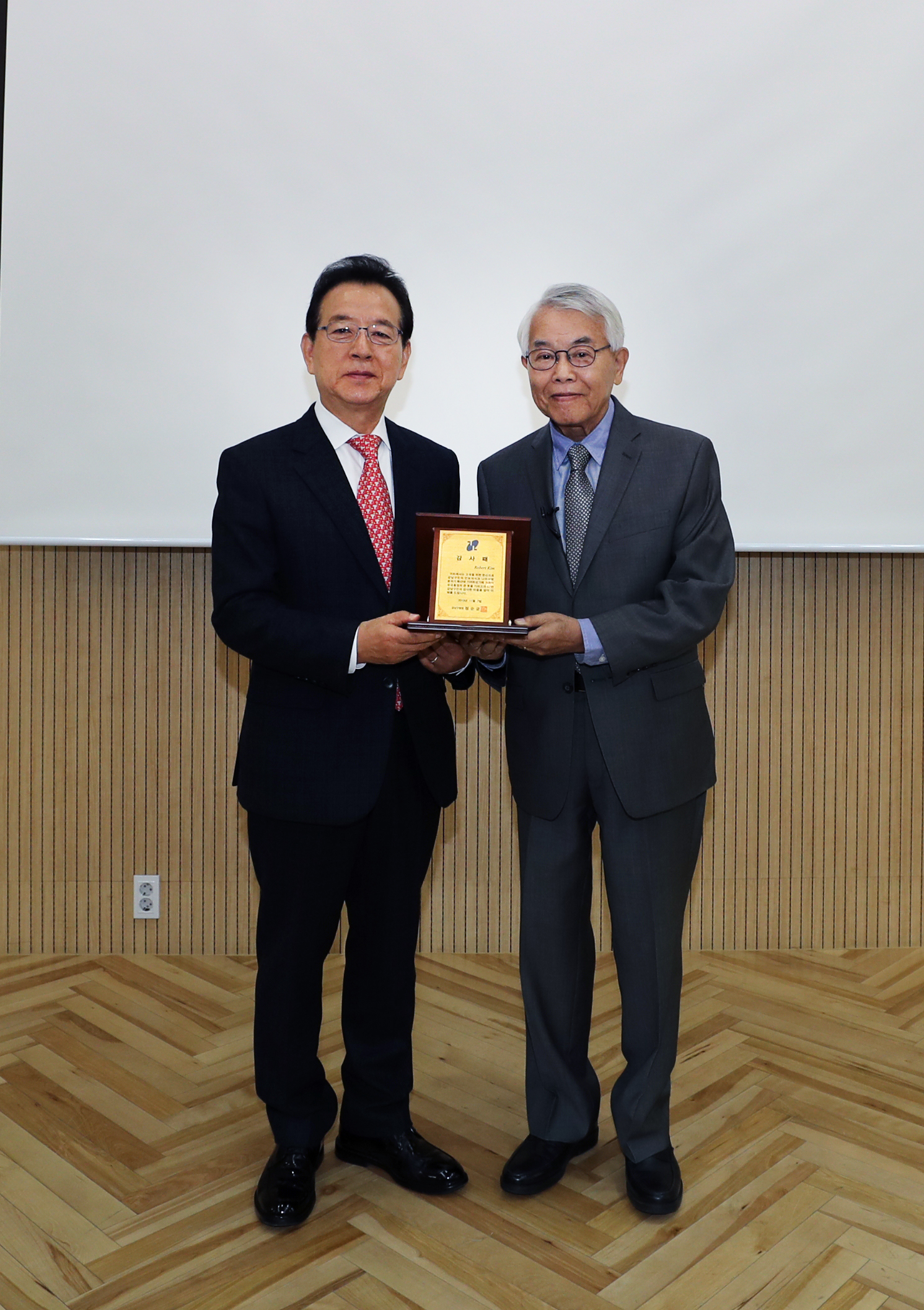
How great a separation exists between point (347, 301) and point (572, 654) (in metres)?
0.72

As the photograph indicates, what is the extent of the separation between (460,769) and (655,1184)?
59.1 inches

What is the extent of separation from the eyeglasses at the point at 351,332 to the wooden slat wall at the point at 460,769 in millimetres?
1431

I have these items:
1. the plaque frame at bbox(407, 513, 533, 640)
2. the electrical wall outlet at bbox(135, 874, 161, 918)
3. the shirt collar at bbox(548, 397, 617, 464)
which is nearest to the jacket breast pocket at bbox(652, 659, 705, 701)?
the plaque frame at bbox(407, 513, 533, 640)

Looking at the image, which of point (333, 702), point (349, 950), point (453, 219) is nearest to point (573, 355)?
point (333, 702)

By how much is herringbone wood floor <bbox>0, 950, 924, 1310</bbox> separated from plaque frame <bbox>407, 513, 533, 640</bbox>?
1.05 m

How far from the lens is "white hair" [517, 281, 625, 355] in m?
1.75

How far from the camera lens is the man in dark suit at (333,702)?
5.64ft

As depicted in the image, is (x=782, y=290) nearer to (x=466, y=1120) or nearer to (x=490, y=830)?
(x=490, y=830)

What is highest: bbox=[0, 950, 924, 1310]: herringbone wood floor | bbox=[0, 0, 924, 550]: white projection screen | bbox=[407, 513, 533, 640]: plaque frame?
bbox=[0, 0, 924, 550]: white projection screen

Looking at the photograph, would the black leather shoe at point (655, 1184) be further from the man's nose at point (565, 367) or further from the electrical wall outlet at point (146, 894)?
the electrical wall outlet at point (146, 894)

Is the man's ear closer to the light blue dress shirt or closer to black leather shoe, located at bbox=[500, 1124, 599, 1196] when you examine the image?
the light blue dress shirt

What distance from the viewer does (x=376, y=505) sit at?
1.80 m

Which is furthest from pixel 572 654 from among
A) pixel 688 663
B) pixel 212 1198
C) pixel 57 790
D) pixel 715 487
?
pixel 57 790

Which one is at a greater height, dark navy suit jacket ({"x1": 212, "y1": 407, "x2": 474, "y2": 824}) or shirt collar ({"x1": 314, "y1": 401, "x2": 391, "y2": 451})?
shirt collar ({"x1": 314, "y1": 401, "x2": 391, "y2": 451})
